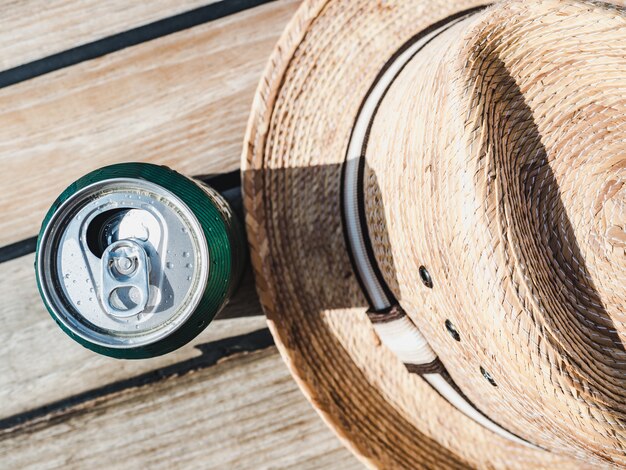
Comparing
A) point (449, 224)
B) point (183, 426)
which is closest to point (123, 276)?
point (449, 224)

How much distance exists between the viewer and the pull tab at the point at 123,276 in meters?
0.45

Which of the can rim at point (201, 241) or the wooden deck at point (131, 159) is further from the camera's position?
the wooden deck at point (131, 159)

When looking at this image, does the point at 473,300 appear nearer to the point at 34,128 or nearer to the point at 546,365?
the point at 546,365

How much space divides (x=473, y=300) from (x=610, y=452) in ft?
0.47

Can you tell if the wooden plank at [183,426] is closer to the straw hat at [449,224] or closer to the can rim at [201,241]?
the straw hat at [449,224]

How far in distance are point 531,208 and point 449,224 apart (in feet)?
0.30

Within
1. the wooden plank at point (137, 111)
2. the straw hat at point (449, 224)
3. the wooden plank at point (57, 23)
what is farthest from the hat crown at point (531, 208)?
the wooden plank at point (57, 23)

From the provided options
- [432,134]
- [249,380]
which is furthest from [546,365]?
[249,380]

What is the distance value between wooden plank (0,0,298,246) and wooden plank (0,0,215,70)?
4 cm

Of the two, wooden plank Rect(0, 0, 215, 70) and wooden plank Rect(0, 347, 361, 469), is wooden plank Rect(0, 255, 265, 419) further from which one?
wooden plank Rect(0, 0, 215, 70)

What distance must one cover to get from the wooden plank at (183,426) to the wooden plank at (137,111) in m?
0.29

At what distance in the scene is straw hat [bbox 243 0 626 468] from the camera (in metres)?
0.38

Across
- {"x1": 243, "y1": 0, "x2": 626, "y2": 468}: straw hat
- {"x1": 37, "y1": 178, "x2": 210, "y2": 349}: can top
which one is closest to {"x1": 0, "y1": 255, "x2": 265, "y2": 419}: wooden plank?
{"x1": 243, "y1": 0, "x2": 626, "y2": 468}: straw hat

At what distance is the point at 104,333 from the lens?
472 millimetres
